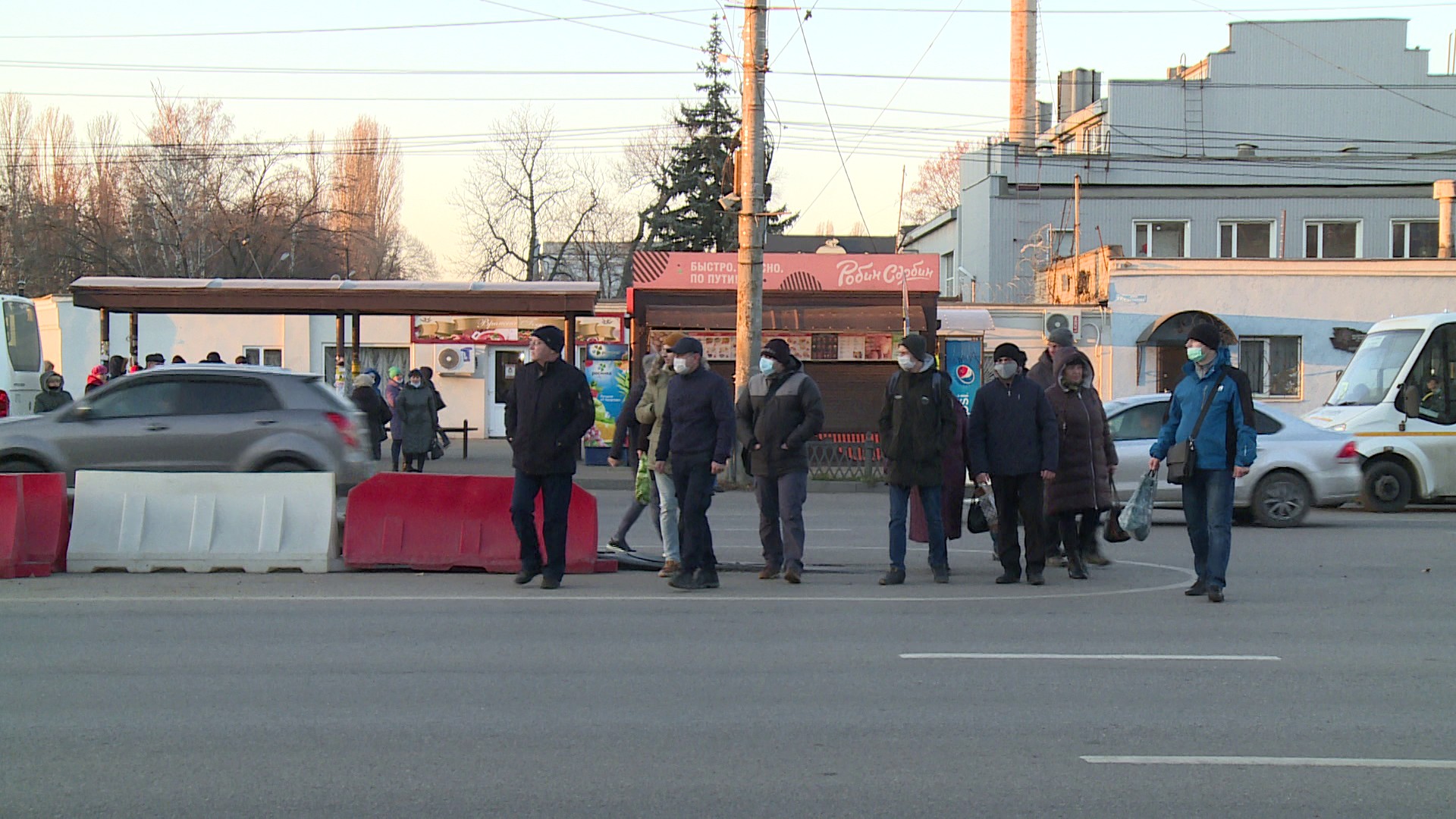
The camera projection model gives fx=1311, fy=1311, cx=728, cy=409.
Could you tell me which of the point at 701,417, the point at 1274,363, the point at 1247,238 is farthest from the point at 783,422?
the point at 1247,238

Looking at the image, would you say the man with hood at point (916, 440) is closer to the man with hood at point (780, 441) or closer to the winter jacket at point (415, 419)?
the man with hood at point (780, 441)

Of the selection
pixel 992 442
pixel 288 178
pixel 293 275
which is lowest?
pixel 992 442

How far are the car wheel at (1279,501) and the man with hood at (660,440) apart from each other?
8.16 meters

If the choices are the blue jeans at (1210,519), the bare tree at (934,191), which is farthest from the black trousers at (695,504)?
the bare tree at (934,191)

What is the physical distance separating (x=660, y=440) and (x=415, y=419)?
10.4 meters

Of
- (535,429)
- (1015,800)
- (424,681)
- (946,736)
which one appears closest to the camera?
(1015,800)

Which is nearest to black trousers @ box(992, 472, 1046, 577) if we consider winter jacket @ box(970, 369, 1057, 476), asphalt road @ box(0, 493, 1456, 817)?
winter jacket @ box(970, 369, 1057, 476)

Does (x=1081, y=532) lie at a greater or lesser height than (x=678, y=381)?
lesser

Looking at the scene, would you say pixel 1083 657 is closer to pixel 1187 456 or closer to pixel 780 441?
pixel 1187 456

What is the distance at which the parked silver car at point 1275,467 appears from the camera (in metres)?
15.4

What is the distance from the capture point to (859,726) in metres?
6.01

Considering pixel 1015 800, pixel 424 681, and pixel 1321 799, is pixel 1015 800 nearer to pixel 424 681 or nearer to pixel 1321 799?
pixel 1321 799

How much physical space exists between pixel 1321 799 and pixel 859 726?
1937 millimetres

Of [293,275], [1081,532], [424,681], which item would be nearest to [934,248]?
[293,275]
